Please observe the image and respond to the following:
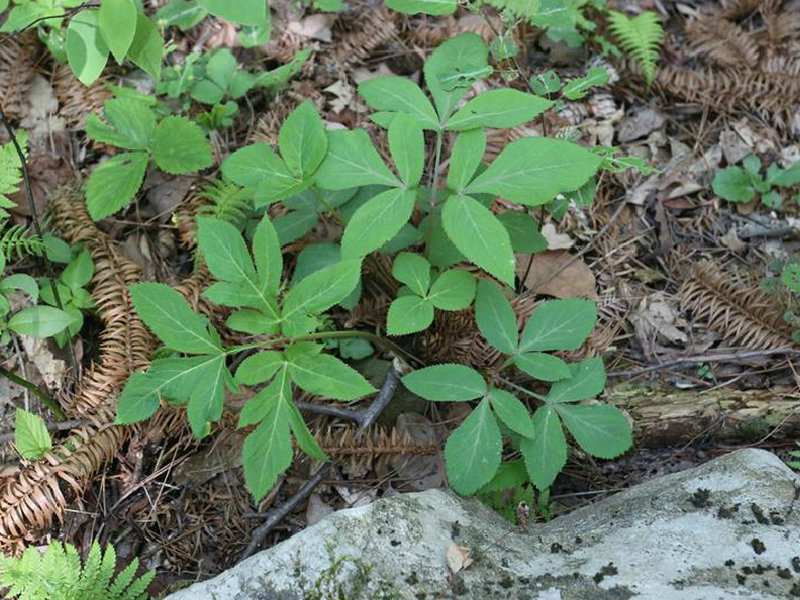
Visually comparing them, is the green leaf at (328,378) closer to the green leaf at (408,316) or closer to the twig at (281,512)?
the green leaf at (408,316)

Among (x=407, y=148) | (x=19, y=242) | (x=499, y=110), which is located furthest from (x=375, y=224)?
(x=19, y=242)

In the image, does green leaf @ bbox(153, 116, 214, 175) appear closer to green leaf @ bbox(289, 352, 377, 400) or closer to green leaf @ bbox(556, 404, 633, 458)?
green leaf @ bbox(289, 352, 377, 400)

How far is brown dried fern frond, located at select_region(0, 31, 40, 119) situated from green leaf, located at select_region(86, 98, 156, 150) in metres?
0.66

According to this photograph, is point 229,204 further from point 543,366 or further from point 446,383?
point 543,366

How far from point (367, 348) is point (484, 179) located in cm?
95

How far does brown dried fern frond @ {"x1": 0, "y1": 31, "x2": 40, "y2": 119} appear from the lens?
3518 mm

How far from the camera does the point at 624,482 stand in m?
2.79

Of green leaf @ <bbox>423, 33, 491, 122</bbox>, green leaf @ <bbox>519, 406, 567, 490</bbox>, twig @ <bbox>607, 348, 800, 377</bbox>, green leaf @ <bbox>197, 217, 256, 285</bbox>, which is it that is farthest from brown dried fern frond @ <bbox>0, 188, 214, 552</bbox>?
twig @ <bbox>607, 348, 800, 377</bbox>

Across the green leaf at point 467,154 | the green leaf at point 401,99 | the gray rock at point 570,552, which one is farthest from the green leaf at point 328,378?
the green leaf at point 401,99

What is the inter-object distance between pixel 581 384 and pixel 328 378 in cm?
96

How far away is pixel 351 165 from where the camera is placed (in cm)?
256

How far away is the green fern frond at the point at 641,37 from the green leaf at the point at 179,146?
232 centimetres

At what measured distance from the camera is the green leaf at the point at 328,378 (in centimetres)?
222

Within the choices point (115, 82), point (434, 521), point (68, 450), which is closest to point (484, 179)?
point (434, 521)
